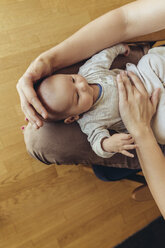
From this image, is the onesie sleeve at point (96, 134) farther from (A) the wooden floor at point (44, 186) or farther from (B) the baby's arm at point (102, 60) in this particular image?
(A) the wooden floor at point (44, 186)

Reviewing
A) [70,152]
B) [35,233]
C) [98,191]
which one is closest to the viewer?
[70,152]

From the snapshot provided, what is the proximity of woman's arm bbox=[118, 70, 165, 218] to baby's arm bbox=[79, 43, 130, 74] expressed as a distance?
0.09 m

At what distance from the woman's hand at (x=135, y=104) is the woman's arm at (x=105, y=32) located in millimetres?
169

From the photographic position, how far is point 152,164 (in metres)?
0.89

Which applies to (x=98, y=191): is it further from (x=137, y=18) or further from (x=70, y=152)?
(x=137, y=18)

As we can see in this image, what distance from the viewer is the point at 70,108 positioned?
0.90m

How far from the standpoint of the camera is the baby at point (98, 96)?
86 centimetres

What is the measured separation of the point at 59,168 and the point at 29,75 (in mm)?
799

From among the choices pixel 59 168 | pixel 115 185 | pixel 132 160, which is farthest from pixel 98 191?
pixel 132 160

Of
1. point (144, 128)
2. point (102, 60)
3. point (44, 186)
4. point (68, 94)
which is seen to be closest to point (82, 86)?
point (68, 94)

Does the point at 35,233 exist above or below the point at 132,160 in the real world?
below

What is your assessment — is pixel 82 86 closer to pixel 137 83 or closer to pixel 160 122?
pixel 137 83

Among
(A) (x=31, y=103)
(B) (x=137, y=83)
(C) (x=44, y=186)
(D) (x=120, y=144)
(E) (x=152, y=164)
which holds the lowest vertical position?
(C) (x=44, y=186)

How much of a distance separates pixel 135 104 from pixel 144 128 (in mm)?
103
